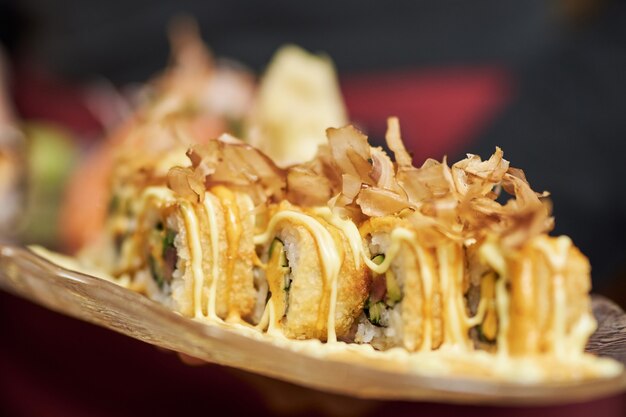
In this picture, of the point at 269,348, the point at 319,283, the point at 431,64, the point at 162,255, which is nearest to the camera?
the point at 269,348

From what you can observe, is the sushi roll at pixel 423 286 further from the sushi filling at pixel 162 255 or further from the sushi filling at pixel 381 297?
the sushi filling at pixel 162 255

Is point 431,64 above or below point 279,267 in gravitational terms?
above

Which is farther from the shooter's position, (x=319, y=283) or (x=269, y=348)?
(x=319, y=283)

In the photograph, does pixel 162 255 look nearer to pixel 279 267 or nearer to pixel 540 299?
pixel 279 267

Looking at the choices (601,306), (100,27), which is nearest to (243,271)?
(601,306)

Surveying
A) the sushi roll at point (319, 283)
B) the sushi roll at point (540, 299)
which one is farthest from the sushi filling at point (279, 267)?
the sushi roll at point (540, 299)

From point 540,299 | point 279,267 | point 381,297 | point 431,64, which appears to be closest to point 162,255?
point 279,267

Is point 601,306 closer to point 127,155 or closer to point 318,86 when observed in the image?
point 127,155

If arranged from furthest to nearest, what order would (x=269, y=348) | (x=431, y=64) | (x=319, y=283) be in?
(x=431, y=64), (x=319, y=283), (x=269, y=348)
